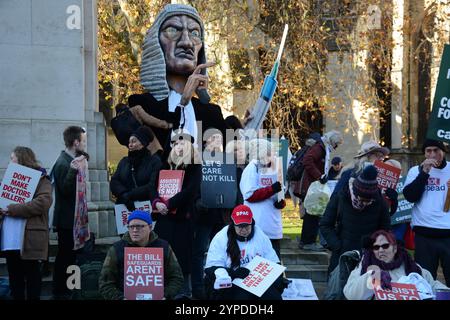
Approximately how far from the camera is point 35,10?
10.8m

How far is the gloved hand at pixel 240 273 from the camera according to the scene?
7.52 m

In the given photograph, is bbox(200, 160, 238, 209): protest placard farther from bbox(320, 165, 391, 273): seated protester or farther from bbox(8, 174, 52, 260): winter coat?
bbox(8, 174, 52, 260): winter coat

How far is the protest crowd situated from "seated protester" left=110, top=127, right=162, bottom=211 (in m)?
0.01

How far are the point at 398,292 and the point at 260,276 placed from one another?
119cm

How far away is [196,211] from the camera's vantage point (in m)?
9.46

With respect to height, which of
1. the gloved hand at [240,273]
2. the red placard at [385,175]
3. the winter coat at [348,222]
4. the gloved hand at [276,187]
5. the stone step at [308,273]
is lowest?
the stone step at [308,273]

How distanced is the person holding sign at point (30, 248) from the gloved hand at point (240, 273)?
2000 mm

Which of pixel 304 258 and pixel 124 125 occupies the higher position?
pixel 124 125

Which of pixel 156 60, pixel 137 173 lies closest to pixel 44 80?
pixel 156 60

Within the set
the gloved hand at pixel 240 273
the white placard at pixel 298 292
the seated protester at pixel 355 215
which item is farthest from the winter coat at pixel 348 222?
the gloved hand at pixel 240 273

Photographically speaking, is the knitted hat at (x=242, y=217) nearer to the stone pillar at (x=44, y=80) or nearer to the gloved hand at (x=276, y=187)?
the gloved hand at (x=276, y=187)

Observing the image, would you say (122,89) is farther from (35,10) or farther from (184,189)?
(184,189)

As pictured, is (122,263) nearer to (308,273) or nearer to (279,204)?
(279,204)

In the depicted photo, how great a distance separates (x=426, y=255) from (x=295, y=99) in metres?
13.4
